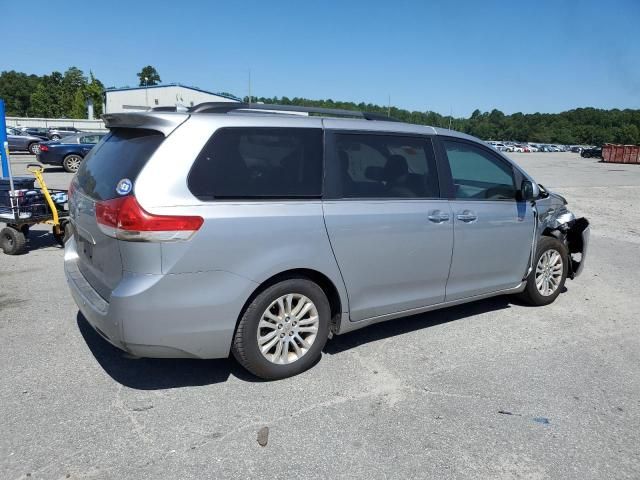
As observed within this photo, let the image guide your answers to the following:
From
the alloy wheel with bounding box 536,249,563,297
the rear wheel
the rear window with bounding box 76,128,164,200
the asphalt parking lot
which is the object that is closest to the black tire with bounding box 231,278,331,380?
the asphalt parking lot

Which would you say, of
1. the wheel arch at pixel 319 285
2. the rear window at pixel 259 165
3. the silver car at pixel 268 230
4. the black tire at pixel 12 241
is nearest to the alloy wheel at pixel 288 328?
the silver car at pixel 268 230

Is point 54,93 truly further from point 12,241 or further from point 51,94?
point 12,241

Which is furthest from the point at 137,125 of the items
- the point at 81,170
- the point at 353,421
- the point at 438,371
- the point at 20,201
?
the point at 20,201

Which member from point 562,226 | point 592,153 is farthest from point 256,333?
point 592,153

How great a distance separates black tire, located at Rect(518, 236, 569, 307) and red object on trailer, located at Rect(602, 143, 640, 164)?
176 feet

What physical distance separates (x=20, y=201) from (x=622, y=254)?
9.22 meters

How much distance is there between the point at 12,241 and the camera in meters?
6.59

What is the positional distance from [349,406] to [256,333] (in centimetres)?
77

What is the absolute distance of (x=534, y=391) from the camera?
3445mm

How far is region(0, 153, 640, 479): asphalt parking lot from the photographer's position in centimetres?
259

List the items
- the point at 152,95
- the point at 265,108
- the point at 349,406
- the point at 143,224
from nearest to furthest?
1. the point at 143,224
2. the point at 349,406
3. the point at 265,108
4. the point at 152,95

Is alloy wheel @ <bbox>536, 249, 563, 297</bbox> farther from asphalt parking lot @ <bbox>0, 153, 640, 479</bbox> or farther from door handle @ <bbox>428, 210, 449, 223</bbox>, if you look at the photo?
door handle @ <bbox>428, 210, 449, 223</bbox>

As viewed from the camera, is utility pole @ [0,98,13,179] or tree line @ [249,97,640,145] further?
tree line @ [249,97,640,145]

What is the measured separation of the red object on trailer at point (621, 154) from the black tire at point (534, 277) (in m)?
53.6
